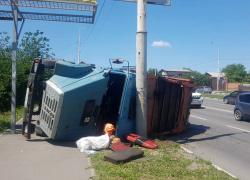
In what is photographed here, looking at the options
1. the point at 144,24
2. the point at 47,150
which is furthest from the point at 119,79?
the point at 47,150

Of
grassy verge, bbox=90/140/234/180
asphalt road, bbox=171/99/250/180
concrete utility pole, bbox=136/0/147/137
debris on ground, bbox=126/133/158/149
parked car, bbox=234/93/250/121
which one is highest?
concrete utility pole, bbox=136/0/147/137

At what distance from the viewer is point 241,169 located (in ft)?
22.0

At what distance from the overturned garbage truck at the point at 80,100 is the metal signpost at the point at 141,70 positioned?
20 centimetres

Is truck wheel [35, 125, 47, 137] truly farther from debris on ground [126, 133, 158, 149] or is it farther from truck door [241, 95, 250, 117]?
truck door [241, 95, 250, 117]

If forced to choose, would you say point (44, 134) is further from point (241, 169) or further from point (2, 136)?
point (241, 169)

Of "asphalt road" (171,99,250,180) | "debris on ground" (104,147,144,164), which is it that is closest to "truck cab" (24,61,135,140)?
"debris on ground" (104,147,144,164)

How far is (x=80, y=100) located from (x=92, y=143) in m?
1.12

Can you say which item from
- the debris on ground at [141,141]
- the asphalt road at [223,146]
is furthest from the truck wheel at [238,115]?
the debris on ground at [141,141]

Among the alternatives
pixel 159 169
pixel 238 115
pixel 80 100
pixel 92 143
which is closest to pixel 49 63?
pixel 80 100

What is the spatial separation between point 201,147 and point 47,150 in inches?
186

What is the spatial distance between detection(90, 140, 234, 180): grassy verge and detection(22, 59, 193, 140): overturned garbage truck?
1199 mm

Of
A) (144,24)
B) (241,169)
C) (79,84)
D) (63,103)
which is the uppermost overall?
(144,24)

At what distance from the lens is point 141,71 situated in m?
8.25

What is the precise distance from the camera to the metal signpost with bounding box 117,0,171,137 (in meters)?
8.23
